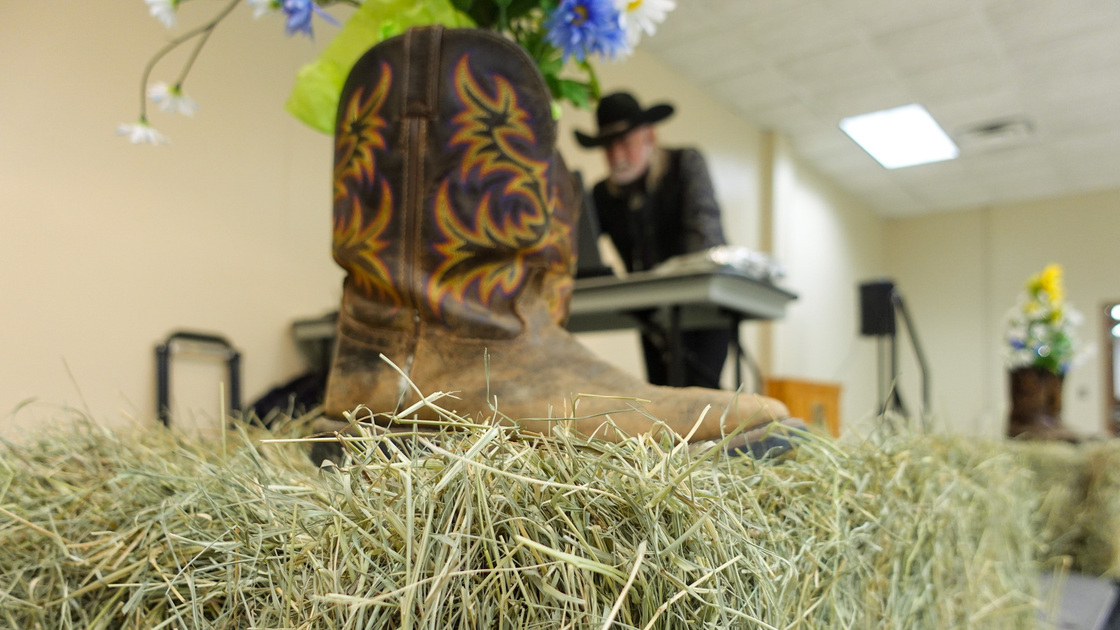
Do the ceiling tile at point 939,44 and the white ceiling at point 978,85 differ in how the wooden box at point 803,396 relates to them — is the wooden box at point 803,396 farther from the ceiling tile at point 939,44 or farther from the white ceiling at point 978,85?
the ceiling tile at point 939,44

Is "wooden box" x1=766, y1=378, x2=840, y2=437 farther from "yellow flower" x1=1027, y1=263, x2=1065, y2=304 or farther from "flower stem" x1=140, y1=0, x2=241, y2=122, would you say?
"flower stem" x1=140, y1=0, x2=241, y2=122

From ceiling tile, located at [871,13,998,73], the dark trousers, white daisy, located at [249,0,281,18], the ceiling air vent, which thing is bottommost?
the dark trousers

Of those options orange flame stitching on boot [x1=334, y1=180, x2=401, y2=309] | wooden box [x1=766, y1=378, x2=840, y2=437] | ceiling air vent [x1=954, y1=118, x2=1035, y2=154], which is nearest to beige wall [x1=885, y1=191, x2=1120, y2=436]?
ceiling air vent [x1=954, y1=118, x2=1035, y2=154]

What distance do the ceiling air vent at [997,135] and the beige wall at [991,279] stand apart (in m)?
0.19

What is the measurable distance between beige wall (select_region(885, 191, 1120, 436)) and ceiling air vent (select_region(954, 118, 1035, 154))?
189 millimetres

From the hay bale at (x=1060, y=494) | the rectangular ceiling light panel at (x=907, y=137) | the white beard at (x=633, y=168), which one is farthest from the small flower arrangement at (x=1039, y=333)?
the white beard at (x=633, y=168)

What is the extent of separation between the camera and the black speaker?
207 centimetres

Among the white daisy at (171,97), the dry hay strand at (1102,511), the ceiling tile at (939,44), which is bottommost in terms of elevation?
the dry hay strand at (1102,511)

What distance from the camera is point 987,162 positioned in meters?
1.01

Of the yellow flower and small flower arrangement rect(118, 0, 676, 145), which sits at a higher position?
small flower arrangement rect(118, 0, 676, 145)

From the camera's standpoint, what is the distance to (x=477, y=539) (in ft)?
0.96

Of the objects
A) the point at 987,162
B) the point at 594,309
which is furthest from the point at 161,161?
the point at 987,162

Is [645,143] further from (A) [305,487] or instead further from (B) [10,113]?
(A) [305,487]

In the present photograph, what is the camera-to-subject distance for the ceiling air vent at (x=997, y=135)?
35.9 inches
